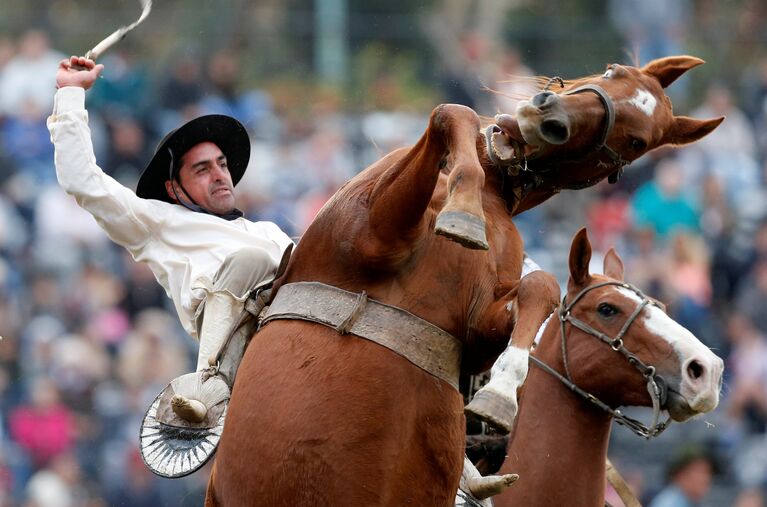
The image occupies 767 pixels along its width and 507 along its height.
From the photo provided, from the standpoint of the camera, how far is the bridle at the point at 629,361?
6.12 m

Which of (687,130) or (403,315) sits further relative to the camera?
(687,130)

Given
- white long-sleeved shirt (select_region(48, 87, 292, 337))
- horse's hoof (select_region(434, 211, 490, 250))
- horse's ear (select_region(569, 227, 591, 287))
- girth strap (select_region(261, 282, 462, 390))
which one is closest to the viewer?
horse's hoof (select_region(434, 211, 490, 250))

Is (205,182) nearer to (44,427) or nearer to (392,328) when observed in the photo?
(392,328)

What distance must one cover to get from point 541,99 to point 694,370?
1.97 metres

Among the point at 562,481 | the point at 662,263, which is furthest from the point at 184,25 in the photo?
the point at 562,481

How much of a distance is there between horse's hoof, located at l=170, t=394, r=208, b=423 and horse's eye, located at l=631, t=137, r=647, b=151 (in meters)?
1.81

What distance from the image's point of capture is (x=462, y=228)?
424cm

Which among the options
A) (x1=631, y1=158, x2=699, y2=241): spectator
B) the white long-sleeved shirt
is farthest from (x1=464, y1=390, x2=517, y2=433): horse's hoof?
(x1=631, y1=158, x2=699, y2=241): spectator

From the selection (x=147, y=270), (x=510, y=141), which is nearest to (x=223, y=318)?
(x=510, y=141)

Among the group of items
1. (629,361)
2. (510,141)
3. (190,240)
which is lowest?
(629,361)

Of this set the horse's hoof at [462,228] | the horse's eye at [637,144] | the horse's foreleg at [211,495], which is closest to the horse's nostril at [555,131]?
the horse's eye at [637,144]

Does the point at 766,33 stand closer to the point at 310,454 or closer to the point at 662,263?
the point at 662,263

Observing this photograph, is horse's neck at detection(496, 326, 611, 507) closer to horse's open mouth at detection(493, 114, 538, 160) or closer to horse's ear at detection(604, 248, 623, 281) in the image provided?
horse's ear at detection(604, 248, 623, 281)

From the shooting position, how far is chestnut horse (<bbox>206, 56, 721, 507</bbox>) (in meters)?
4.61
